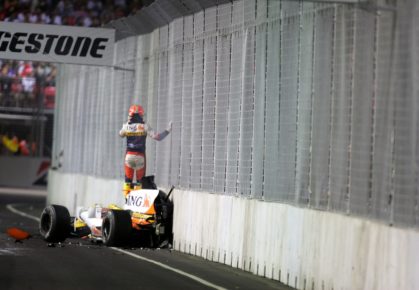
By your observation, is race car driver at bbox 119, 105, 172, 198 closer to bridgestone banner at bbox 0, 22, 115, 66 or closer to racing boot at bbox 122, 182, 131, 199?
racing boot at bbox 122, 182, 131, 199

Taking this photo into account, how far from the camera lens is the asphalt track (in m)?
13.4

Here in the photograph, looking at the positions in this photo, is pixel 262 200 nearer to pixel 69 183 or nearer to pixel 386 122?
pixel 386 122

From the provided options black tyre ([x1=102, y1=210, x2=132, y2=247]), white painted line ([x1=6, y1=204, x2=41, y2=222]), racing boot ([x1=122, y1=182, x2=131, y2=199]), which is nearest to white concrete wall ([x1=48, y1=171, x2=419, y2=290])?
black tyre ([x1=102, y1=210, x2=132, y2=247])

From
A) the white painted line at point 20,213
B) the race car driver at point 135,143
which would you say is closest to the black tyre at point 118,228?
the race car driver at point 135,143

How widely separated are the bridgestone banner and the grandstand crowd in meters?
16.8

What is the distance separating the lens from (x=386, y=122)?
38.6 ft

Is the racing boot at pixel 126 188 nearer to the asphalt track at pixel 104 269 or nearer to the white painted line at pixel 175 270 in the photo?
the asphalt track at pixel 104 269

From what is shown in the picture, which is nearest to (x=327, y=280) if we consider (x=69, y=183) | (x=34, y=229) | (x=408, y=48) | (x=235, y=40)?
(x=408, y=48)

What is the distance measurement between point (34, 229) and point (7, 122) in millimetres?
18106

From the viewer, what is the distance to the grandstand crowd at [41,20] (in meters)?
40.7

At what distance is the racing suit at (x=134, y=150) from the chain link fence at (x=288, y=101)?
0.21 meters

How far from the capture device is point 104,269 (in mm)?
15125

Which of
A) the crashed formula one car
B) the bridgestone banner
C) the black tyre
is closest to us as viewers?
the black tyre

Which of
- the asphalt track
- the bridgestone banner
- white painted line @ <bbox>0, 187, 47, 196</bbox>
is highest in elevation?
the bridgestone banner
